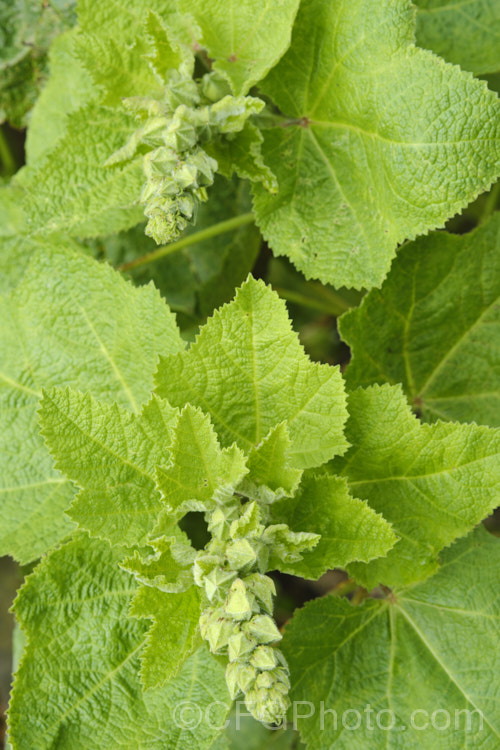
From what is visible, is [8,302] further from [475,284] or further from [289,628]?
[475,284]

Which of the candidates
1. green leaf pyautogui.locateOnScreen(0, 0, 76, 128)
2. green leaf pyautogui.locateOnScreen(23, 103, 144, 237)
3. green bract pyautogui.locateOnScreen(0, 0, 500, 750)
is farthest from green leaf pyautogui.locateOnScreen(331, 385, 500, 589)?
green leaf pyautogui.locateOnScreen(0, 0, 76, 128)

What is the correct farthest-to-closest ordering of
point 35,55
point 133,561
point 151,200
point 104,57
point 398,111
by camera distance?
point 35,55 < point 104,57 < point 398,111 < point 151,200 < point 133,561

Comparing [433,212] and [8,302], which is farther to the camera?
[8,302]

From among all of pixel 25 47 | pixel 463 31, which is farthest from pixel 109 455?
pixel 25 47

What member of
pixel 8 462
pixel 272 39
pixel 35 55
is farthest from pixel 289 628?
pixel 35 55

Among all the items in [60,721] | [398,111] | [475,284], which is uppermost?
[398,111]

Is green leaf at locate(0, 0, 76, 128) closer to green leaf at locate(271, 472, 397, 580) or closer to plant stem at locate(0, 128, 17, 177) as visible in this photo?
plant stem at locate(0, 128, 17, 177)

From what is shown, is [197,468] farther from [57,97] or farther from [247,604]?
[57,97]

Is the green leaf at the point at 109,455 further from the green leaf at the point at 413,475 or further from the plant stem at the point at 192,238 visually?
the plant stem at the point at 192,238
